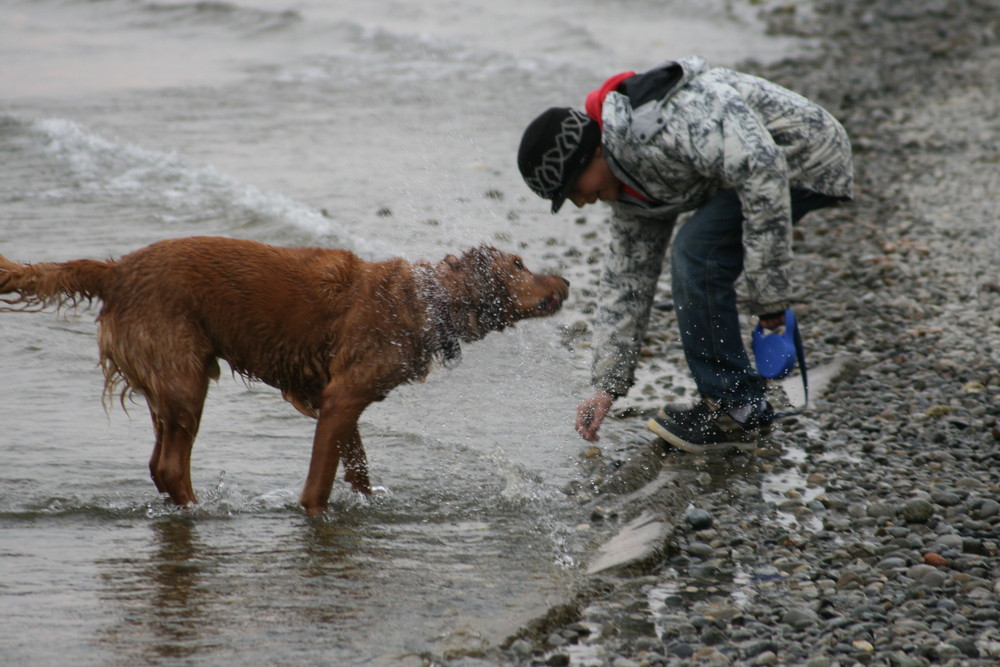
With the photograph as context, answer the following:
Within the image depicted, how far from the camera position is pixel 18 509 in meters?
4.84

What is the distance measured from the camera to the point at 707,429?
225 inches

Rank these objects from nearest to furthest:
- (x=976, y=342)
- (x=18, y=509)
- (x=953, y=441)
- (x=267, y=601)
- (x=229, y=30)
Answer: (x=267, y=601) < (x=18, y=509) < (x=953, y=441) < (x=976, y=342) < (x=229, y=30)

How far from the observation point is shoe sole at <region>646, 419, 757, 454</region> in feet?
18.7

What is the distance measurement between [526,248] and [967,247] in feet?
11.8

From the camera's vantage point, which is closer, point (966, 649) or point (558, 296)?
point (966, 649)

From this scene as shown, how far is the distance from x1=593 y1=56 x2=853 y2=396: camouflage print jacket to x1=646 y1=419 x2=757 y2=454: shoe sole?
464 mm

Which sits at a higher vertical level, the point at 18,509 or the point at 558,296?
the point at 558,296

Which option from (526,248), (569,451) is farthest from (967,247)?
(569,451)

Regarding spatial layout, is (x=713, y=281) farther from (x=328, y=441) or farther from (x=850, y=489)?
(x=328, y=441)

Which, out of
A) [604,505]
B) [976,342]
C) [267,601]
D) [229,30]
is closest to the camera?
[267,601]

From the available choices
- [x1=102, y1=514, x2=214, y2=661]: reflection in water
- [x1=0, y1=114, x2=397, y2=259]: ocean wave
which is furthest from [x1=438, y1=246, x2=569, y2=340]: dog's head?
[x1=0, y1=114, x2=397, y2=259]: ocean wave

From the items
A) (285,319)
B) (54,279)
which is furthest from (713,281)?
(54,279)

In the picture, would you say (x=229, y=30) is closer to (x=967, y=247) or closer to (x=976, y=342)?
(x=967, y=247)

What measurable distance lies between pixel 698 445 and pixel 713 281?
0.91 meters
